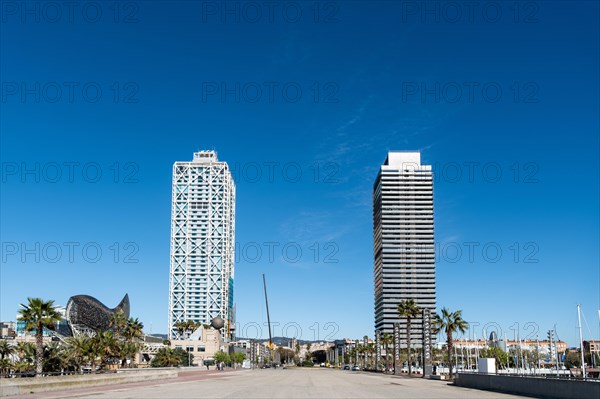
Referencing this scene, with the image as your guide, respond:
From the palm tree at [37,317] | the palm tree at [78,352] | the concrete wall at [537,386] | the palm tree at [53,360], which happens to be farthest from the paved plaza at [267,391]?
the palm tree at [78,352]

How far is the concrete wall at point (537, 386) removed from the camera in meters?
28.2

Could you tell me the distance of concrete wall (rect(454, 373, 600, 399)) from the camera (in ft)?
92.4

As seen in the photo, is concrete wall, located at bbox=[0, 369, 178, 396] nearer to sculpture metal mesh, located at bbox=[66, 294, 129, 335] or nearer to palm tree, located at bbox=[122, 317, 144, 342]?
palm tree, located at bbox=[122, 317, 144, 342]

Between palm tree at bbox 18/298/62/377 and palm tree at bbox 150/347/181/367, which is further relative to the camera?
palm tree at bbox 150/347/181/367

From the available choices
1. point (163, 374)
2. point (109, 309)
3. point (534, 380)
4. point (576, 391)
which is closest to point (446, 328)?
point (163, 374)

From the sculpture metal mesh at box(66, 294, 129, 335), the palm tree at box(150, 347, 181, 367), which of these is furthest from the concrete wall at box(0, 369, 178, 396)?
the sculpture metal mesh at box(66, 294, 129, 335)

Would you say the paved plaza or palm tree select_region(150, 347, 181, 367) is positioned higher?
the paved plaza

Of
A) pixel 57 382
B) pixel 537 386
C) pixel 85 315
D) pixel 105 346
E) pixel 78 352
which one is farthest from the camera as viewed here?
pixel 85 315

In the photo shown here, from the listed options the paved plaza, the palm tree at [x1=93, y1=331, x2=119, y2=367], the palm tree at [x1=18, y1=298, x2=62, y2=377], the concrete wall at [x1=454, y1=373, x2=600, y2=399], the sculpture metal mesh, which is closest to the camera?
the concrete wall at [x1=454, y1=373, x2=600, y2=399]

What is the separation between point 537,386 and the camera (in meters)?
35.3

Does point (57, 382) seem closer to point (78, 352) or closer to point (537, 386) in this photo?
point (537, 386)

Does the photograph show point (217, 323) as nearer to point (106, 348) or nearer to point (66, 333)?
point (66, 333)

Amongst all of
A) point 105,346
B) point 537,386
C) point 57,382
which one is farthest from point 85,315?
point 537,386

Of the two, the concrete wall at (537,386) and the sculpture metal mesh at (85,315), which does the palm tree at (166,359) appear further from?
the concrete wall at (537,386)
